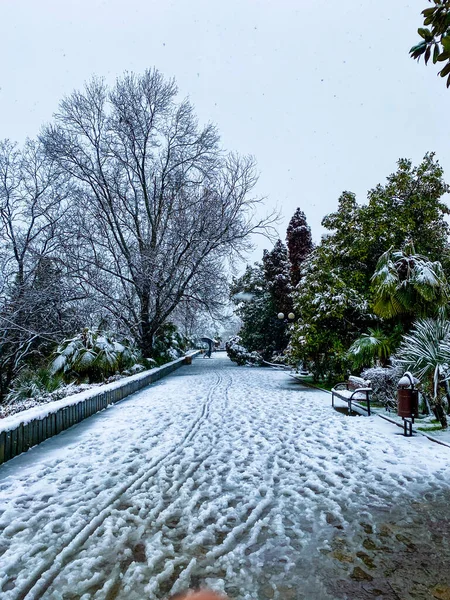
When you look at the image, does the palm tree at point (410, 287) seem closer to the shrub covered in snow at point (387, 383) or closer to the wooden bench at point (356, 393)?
the shrub covered in snow at point (387, 383)

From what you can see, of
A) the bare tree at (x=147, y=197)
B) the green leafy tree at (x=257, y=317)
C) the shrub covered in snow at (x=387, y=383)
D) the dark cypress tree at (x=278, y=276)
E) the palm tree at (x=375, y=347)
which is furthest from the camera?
the green leafy tree at (x=257, y=317)

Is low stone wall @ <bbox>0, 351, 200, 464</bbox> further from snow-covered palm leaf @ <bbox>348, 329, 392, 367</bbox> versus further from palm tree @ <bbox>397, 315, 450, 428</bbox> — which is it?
snow-covered palm leaf @ <bbox>348, 329, 392, 367</bbox>

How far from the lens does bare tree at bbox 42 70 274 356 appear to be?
816 inches

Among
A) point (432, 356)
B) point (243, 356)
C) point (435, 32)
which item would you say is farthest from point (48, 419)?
point (243, 356)

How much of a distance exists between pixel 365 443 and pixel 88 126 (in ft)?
66.4

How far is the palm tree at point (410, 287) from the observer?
9595 millimetres

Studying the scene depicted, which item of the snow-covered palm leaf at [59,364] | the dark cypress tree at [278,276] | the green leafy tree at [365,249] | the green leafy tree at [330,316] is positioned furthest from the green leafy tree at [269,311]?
the snow-covered palm leaf at [59,364]

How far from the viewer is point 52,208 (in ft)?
68.3

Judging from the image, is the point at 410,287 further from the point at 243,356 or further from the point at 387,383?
the point at 243,356

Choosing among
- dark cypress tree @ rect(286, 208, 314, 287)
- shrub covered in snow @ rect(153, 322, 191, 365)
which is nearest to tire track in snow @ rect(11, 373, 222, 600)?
shrub covered in snow @ rect(153, 322, 191, 365)

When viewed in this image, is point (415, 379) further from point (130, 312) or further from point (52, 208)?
point (52, 208)

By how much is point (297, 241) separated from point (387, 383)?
74.0ft

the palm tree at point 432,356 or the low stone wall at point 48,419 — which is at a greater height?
the palm tree at point 432,356

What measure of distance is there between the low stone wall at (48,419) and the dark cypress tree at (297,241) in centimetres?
2120
